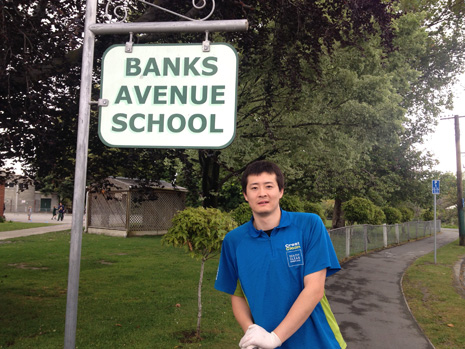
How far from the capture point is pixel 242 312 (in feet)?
7.64

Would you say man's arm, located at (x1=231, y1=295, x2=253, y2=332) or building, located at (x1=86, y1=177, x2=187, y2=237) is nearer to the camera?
man's arm, located at (x1=231, y1=295, x2=253, y2=332)

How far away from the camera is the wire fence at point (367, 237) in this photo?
14.7 metres

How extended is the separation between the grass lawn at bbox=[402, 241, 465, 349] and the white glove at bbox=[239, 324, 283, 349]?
5071mm

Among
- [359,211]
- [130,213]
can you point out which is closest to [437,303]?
[359,211]

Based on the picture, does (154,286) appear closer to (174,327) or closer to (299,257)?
(174,327)

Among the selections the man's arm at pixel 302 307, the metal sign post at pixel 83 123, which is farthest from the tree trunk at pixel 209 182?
the man's arm at pixel 302 307

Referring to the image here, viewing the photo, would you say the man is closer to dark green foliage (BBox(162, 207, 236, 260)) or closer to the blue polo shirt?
the blue polo shirt

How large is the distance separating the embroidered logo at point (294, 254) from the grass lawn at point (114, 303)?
12.8ft

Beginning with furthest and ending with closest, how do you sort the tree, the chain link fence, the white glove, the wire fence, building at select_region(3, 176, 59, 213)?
building at select_region(3, 176, 59, 213), the chain link fence, the wire fence, the tree, the white glove

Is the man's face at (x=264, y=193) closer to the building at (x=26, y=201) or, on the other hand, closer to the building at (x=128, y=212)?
the building at (x=128, y=212)

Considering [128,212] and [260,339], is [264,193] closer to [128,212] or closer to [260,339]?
[260,339]

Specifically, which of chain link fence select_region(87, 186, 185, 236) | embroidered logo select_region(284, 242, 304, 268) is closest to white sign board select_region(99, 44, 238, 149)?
embroidered logo select_region(284, 242, 304, 268)

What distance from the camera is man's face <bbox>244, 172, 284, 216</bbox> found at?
2.22 m

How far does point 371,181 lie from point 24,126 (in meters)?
21.5
